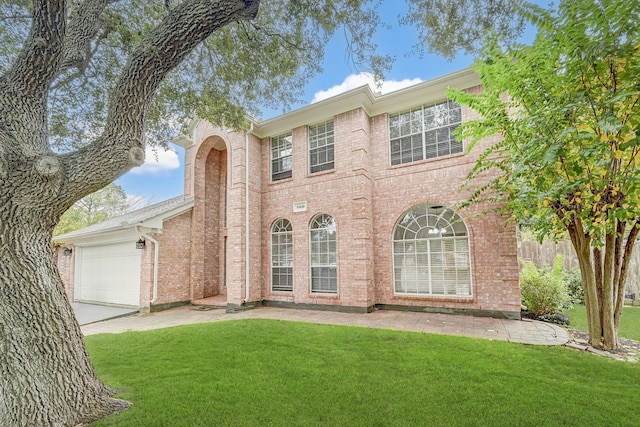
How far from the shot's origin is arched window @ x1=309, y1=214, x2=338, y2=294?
877 cm

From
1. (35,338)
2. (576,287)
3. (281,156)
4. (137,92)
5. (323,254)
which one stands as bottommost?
(576,287)

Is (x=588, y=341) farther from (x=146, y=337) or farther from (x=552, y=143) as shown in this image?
(x=146, y=337)

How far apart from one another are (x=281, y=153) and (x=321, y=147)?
4.99ft

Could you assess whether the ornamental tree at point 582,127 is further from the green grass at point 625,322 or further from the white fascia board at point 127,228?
the white fascia board at point 127,228

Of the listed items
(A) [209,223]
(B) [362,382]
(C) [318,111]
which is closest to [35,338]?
(B) [362,382]

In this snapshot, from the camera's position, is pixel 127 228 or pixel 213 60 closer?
pixel 213 60

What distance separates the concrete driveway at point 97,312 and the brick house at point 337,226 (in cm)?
33

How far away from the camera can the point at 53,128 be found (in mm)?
4996

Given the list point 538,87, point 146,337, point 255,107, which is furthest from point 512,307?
point 146,337

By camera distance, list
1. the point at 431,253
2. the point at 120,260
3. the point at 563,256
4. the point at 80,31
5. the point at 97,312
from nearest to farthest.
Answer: the point at 80,31, the point at 431,253, the point at 97,312, the point at 563,256, the point at 120,260

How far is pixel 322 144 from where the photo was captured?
9.39m

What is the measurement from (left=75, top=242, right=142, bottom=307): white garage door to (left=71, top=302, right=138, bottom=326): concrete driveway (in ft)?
0.95

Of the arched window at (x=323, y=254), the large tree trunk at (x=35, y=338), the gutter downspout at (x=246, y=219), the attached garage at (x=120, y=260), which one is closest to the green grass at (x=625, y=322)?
the arched window at (x=323, y=254)

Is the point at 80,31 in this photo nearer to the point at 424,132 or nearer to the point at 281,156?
the point at 281,156
